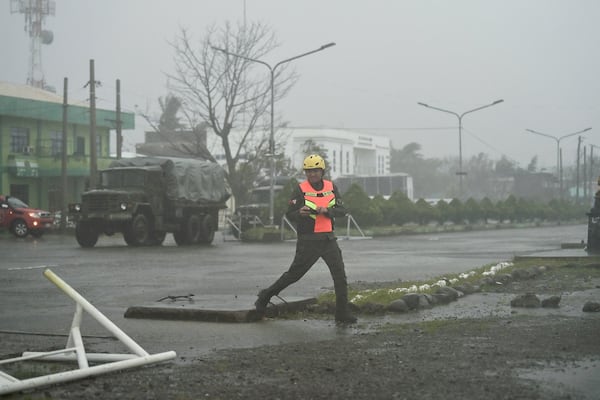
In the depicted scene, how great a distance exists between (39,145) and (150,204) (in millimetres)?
28269

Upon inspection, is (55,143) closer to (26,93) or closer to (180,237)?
(26,93)

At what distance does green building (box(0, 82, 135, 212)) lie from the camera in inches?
2039

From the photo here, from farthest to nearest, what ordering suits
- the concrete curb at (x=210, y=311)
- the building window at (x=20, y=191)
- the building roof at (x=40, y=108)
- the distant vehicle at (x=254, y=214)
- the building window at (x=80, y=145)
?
1. the building window at (x=80, y=145)
2. the building window at (x=20, y=191)
3. the building roof at (x=40, y=108)
4. the distant vehicle at (x=254, y=214)
5. the concrete curb at (x=210, y=311)

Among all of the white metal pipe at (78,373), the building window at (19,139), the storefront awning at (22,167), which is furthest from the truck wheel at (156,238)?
the building window at (19,139)

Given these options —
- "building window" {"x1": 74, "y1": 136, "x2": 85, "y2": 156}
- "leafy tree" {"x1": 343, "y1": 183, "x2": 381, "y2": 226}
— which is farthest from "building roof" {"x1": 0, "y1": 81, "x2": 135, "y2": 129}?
"leafy tree" {"x1": 343, "y1": 183, "x2": 381, "y2": 226}

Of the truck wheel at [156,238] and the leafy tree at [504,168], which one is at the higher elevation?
the leafy tree at [504,168]

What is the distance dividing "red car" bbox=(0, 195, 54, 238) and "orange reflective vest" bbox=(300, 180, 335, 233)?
2941cm

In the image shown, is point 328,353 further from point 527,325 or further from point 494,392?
point 527,325

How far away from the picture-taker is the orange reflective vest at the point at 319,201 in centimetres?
966

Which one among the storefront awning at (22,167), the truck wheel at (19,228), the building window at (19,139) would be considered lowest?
the truck wheel at (19,228)

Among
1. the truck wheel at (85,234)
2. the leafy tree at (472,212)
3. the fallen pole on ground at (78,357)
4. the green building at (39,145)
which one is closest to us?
the fallen pole on ground at (78,357)

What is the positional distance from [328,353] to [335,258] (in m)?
2.23

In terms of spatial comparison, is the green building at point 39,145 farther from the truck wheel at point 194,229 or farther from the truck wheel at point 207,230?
the truck wheel at point 194,229

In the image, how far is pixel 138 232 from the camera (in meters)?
27.8
